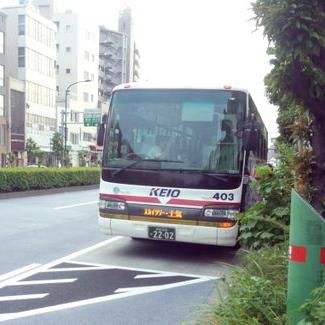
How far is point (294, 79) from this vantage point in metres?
5.01

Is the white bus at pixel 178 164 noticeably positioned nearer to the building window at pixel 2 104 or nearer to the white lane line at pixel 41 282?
the white lane line at pixel 41 282

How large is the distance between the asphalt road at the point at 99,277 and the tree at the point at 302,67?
203cm

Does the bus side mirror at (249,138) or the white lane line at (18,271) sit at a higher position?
the bus side mirror at (249,138)

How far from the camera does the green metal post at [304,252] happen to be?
11.7 feet

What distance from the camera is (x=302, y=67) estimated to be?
4918 mm

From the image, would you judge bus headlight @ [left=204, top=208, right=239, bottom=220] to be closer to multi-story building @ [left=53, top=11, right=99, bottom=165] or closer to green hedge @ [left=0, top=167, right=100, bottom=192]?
green hedge @ [left=0, top=167, right=100, bottom=192]

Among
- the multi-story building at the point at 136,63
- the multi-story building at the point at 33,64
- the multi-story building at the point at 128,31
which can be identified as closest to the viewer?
the multi-story building at the point at 33,64

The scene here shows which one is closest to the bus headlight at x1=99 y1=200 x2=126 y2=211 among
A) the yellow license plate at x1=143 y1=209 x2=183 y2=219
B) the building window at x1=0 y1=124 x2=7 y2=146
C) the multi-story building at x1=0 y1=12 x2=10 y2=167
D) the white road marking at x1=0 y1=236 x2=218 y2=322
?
the yellow license plate at x1=143 y1=209 x2=183 y2=219

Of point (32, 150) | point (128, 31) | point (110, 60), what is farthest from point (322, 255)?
point (128, 31)

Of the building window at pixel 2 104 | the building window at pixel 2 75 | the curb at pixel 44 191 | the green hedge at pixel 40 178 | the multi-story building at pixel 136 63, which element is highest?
the multi-story building at pixel 136 63

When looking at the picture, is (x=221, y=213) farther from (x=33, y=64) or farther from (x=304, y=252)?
(x=33, y=64)

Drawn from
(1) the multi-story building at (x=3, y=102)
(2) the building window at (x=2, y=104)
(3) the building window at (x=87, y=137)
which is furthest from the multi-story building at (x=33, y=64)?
(3) the building window at (x=87, y=137)

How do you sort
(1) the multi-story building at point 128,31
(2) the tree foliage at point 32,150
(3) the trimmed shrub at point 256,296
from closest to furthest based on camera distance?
1. (3) the trimmed shrub at point 256,296
2. (2) the tree foliage at point 32,150
3. (1) the multi-story building at point 128,31

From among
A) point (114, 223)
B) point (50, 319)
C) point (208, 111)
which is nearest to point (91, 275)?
point (114, 223)
